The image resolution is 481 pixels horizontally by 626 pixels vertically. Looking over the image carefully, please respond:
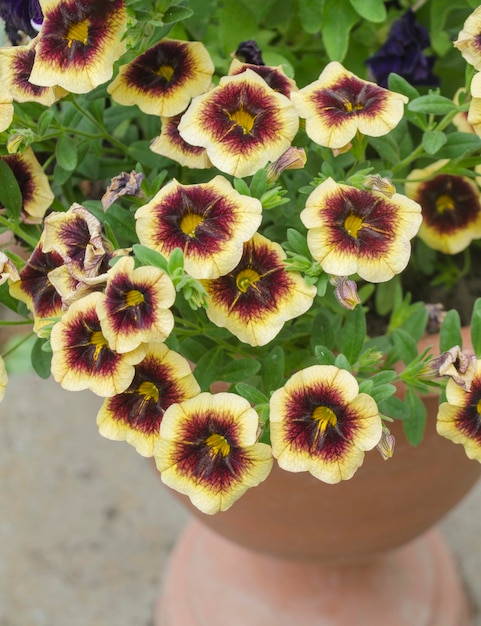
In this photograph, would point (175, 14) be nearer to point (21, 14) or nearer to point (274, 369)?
point (21, 14)

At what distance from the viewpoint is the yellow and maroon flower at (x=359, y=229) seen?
0.47m

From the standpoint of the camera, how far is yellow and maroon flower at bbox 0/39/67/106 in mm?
521

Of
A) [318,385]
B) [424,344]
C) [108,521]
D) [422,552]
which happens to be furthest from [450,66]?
[108,521]

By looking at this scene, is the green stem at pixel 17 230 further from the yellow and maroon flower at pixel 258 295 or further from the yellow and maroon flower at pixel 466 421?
the yellow and maroon flower at pixel 466 421

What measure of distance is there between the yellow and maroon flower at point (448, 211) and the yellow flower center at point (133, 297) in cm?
27

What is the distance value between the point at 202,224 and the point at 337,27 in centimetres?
24

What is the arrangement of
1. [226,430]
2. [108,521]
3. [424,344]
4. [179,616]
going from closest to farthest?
[226,430]
[424,344]
[179,616]
[108,521]

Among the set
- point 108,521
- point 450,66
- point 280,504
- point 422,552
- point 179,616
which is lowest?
point 108,521

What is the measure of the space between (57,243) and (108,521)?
0.86 metres

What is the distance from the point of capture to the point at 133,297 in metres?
0.45

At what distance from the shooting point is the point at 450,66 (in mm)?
730

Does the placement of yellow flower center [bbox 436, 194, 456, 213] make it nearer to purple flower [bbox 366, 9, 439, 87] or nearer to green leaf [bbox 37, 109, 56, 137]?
purple flower [bbox 366, 9, 439, 87]

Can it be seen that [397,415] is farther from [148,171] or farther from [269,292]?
[148,171]

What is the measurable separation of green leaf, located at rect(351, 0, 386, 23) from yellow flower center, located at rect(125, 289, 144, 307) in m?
0.28
